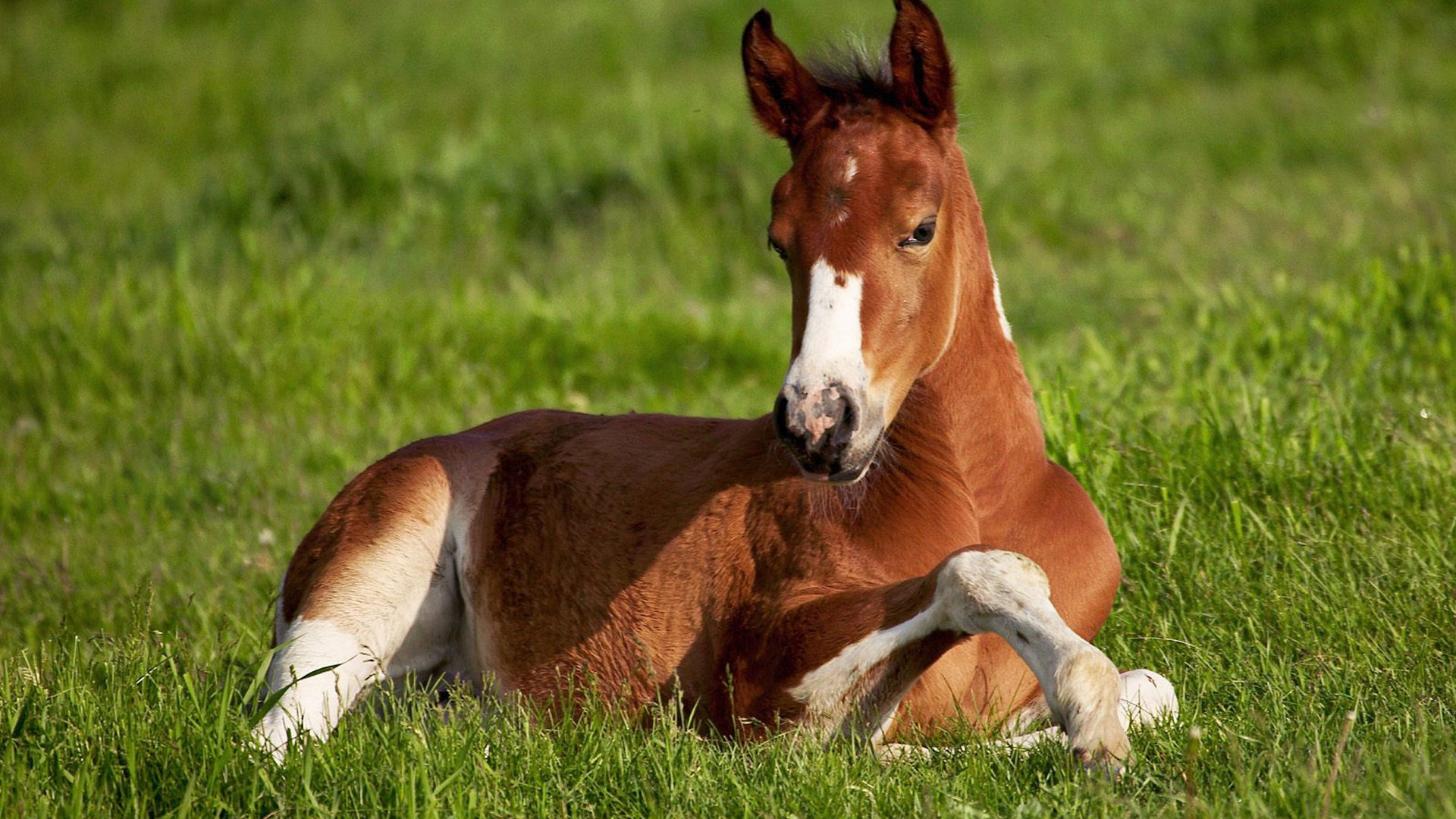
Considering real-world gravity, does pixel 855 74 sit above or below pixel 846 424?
above

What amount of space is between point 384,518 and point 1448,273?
4184 mm

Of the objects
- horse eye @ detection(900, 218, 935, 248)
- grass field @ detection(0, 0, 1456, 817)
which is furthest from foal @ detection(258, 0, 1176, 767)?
grass field @ detection(0, 0, 1456, 817)

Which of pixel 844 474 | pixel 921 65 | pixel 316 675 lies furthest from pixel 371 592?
pixel 921 65

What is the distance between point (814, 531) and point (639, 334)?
13.0 feet

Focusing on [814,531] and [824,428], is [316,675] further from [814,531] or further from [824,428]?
[824,428]

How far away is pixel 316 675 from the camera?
383cm

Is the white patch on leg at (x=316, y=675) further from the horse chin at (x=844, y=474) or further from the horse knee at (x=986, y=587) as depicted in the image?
the horse knee at (x=986, y=587)

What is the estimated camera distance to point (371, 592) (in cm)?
402

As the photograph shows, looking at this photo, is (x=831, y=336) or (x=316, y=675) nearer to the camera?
(x=831, y=336)

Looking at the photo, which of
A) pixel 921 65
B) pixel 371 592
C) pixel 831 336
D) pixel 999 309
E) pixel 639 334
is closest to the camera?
pixel 831 336

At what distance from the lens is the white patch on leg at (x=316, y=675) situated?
3.70 metres

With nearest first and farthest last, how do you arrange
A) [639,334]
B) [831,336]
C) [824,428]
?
1. [824,428]
2. [831,336]
3. [639,334]

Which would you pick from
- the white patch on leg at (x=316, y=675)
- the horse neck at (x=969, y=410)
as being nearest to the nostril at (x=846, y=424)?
Answer: the horse neck at (x=969, y=410)

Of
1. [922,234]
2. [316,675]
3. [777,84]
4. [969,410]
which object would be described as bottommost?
[316,675]
